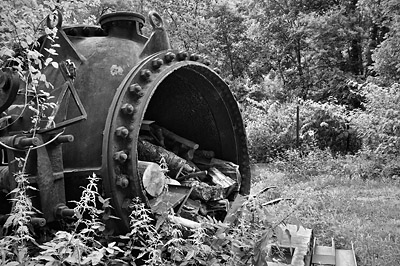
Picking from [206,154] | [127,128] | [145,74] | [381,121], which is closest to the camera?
[127,128]

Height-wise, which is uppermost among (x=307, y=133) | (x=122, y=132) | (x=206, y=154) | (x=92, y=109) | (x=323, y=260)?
(x=92, y=109)

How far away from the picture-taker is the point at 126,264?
248cm

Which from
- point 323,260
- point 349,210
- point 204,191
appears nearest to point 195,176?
point 204,191

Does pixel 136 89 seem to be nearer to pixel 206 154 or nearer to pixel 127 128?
pixel 127 128

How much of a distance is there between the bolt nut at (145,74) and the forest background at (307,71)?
7.50 meters

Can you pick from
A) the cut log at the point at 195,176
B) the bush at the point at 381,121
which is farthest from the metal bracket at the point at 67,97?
the bush at the point at 381,121

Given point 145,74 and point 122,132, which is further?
point 145,74

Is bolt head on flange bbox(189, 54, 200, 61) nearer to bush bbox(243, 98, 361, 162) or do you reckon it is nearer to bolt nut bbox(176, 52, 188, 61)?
bolt nut bbox(176, 52, 188, 61)

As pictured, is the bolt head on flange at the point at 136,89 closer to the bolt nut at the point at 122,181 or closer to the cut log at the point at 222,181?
the bolt nut at the point at 122,181

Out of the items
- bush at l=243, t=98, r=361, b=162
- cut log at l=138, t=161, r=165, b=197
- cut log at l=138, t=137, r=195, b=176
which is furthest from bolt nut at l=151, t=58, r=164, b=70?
bush at l=243, t=98, r=361, b=162

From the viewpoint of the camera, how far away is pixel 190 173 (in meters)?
3.88

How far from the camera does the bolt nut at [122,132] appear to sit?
2609 mm

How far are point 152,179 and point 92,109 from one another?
25.4 inches

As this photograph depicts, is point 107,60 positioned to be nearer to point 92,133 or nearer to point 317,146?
point 92,133
